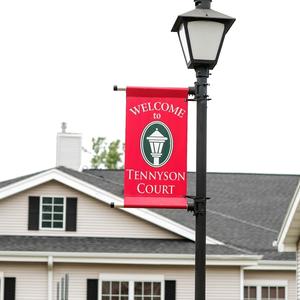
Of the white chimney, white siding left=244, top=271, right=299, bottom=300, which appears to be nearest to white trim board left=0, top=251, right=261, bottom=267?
white siding left=244, top=271, right=299, bottom=300

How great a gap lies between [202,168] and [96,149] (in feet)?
205

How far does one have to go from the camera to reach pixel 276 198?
37.4 metres

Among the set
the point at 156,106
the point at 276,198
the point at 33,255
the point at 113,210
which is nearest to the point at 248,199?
the point at 276,198

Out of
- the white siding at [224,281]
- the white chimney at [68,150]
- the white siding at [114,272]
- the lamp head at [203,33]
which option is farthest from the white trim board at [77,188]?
the lamp head at [203,33]

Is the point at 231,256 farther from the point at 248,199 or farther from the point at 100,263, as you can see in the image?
the point at 248,199

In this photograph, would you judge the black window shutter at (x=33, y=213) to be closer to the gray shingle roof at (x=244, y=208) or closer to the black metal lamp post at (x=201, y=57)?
the gray shingle roof at (x=244, y=208)

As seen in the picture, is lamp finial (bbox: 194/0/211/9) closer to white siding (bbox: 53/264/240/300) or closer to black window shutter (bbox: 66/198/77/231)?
white siding (bbox: 53/264/240/300)

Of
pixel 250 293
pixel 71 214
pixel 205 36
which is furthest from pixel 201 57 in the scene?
pixel 250 293

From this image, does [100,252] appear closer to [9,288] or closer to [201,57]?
[9,288]

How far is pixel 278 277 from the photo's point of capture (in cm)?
3284

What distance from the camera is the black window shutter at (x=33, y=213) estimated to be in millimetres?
31375

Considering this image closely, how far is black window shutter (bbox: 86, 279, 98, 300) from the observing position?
30.8 metres

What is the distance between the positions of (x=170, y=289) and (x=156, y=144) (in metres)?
19.6

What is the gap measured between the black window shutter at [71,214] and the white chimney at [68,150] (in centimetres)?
521
